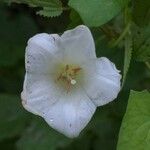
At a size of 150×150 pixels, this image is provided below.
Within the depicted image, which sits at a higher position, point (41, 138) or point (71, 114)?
point (71, 114)

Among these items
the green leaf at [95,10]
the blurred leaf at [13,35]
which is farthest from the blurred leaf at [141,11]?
the blurred leaf at [13,35]

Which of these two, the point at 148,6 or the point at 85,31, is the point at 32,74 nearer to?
the point at 85,31

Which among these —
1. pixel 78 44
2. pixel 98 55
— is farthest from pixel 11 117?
pixel 78 44

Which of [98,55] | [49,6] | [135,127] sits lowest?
[98,55]

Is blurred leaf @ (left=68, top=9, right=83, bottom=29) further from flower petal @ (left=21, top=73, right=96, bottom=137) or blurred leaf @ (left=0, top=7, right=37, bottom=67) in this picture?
blurred leaf @ (left=0, top=7, right=37, bottom=67)

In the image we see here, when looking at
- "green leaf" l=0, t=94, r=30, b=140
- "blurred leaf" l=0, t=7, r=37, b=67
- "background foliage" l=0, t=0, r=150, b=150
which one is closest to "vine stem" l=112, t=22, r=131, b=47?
"background foliage" l=0, t=0, r=150, b=150

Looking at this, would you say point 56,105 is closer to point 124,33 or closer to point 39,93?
point 39,93
